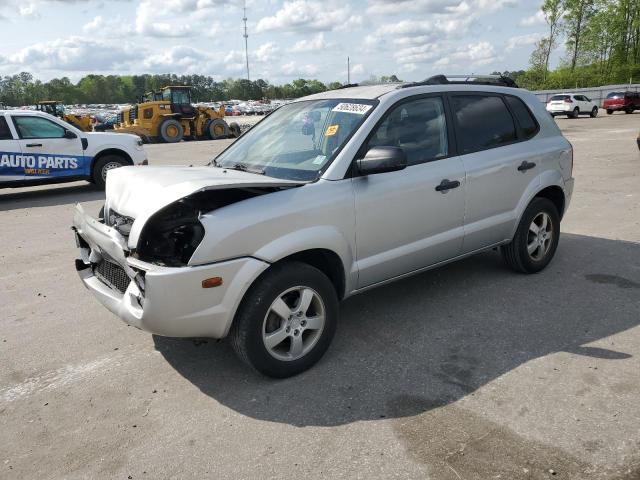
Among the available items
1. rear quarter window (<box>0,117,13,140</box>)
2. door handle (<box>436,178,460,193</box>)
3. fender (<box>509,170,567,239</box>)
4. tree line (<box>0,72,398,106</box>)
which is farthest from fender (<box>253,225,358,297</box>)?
tree line (<box>0,72,398,106</box>)

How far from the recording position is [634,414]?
9.82ft

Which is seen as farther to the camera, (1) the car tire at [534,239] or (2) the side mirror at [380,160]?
(1) the car tire at [534,239]

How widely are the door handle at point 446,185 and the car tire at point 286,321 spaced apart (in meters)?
1.25

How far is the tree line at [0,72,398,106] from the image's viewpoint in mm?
127625

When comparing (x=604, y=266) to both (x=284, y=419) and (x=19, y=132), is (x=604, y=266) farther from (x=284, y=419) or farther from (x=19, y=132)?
(x=19, y=132)

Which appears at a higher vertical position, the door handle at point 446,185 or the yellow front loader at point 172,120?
the yellow front loader at point 172,120

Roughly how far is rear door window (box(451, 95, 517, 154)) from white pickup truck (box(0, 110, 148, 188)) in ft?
27.3

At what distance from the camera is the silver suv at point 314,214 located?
3.15 metres

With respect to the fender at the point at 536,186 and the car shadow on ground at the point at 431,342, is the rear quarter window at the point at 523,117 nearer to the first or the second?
the fender at the point at 536,186

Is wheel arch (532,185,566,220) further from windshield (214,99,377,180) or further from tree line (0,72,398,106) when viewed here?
tree line (0,72,398,106)

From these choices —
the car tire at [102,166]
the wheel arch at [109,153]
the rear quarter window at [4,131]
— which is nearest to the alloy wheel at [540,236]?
the car tire at [102,166]

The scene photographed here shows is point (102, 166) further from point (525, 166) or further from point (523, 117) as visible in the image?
point (525, 166)

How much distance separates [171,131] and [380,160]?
24122mm

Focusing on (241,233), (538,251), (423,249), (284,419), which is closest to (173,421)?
(284,419)
